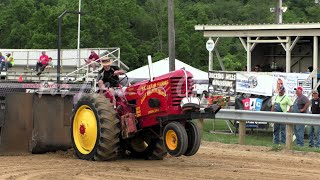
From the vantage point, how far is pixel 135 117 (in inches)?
473

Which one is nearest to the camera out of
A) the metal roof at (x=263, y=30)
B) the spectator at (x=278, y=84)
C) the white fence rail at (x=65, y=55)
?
the spectator at (x=278, y=84)

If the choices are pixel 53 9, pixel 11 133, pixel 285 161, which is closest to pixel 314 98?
pixel 285 161

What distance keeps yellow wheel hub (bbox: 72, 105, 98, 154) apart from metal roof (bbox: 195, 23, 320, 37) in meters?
14.6

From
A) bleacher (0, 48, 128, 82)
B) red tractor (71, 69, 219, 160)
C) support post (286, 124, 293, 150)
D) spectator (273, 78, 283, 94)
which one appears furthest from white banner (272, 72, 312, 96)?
bleacher (0, 48, 128, 82)

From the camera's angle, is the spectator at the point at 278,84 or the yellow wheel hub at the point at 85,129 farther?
the spectator at the point at 278,84

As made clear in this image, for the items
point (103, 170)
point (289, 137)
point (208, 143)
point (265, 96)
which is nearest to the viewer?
point (103, 170)

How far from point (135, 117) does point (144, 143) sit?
99 centimetres

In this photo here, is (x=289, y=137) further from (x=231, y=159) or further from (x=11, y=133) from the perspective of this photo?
(x=11, y=133)

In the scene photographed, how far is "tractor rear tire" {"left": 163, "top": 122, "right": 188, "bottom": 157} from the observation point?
1070 cm

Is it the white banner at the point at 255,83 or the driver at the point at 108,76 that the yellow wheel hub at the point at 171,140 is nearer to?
the driver at the point at 108,76

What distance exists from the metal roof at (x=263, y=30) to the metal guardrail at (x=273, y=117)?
9085 mm

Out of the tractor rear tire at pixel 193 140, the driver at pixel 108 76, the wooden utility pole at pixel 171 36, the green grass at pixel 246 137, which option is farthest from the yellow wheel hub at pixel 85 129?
the wooden utility pole at pixel 171 36

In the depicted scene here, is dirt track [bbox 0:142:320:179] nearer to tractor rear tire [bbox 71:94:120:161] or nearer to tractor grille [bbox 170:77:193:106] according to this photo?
tractor rear tire [bbox 71:94:120:161]

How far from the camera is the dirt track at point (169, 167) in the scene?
34.3ft
